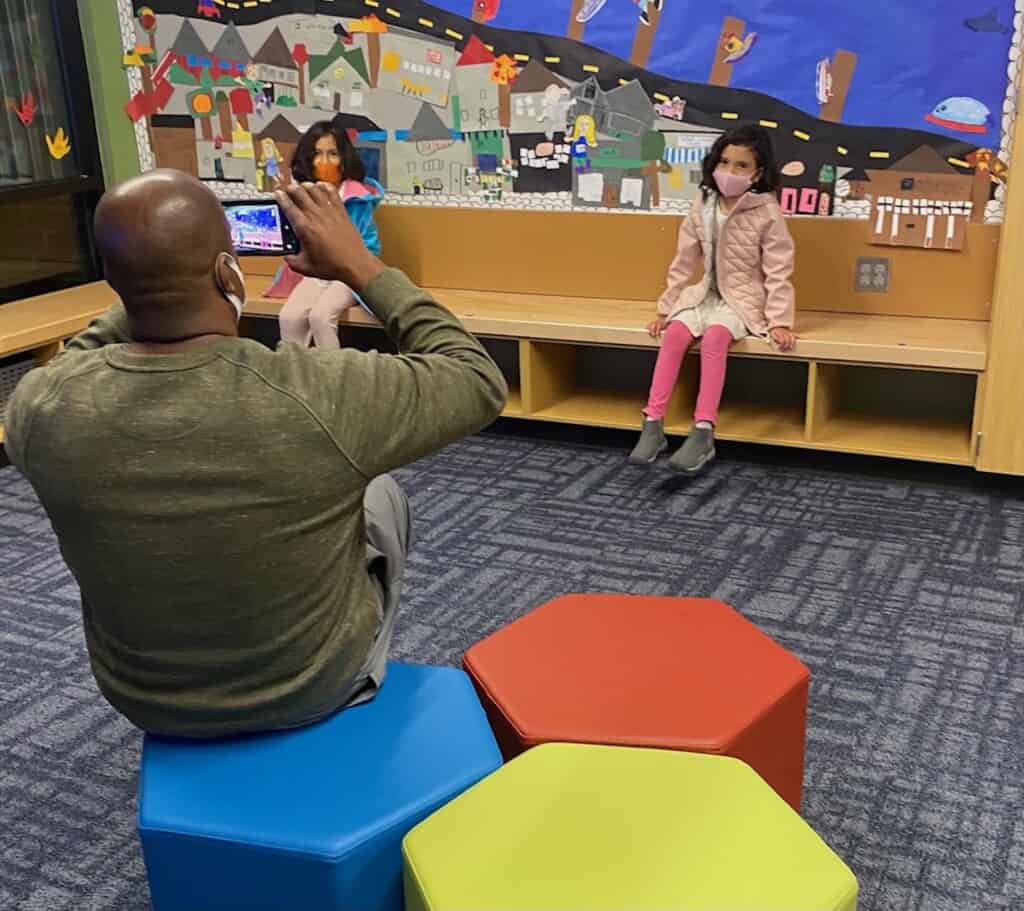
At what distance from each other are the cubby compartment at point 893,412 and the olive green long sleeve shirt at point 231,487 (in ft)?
7.15

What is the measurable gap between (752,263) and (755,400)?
1.64 feet

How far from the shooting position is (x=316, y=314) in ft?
12.6

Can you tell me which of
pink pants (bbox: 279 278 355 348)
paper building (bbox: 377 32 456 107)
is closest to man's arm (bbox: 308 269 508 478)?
pink pants (bbox: 279 278 355 348)

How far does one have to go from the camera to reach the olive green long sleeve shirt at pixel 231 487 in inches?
50.7

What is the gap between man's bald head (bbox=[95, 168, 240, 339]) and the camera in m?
1.25

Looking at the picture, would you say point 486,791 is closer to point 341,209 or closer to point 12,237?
point 341,209

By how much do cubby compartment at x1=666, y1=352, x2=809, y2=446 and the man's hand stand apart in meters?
2.18

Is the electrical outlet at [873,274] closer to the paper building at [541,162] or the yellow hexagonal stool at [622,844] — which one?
the paper building at [541,162]

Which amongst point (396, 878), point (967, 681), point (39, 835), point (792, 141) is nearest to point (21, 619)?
point (39, 835)

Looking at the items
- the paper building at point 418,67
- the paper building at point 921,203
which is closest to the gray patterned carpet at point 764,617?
the paper building at point 921,203

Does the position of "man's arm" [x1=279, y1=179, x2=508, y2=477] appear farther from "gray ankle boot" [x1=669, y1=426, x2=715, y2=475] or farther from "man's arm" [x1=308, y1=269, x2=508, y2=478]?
"gray ankle boot" [x1=669, y1=426, x2=715, y2=475]

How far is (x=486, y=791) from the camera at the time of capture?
4.60ft

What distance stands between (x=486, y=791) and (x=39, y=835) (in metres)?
0.96

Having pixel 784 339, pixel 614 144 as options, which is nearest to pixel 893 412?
pixel 784 339
